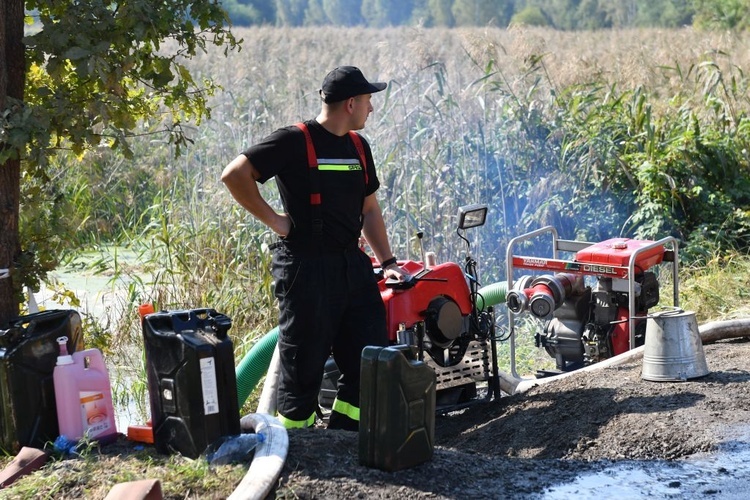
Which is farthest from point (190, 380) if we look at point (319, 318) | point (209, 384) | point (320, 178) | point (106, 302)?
point (106, 302)

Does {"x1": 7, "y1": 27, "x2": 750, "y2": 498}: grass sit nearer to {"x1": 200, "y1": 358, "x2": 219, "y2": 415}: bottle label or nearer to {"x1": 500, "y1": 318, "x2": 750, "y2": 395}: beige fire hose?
{"x1": 500, "y1": 318, "x2": 750, "y2": 395}: beige fire hose

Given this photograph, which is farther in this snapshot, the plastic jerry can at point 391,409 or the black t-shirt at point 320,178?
the black t-shirt at point 320,178

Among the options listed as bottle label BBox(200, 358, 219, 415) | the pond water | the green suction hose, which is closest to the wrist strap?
the green suction hose

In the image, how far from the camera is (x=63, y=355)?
4.04m

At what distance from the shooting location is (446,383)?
5363mm

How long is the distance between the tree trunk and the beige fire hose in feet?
9.11

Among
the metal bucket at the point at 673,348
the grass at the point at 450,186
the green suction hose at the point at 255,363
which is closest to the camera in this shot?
the metal bucket at the point at 673,348

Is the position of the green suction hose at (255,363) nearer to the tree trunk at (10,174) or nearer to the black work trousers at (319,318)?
the black work trousers at (319,318)

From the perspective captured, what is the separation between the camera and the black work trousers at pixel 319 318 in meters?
4.52

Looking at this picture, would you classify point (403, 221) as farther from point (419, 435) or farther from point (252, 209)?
point (419, 435)

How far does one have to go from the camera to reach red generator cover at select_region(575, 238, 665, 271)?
554cm

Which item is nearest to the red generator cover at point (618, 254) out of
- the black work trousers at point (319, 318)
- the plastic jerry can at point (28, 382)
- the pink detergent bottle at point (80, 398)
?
the black work trousers at point (319, 318)

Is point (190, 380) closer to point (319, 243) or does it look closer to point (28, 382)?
point (28, 382)

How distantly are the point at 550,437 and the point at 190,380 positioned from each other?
70.7 inches
